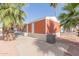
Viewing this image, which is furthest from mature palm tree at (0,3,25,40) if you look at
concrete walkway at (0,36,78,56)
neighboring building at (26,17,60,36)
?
concrete walkway at (0,36,78,56)

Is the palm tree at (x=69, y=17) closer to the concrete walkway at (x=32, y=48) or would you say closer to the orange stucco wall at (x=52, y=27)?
the orange stucco wall at (x=52, y=27)

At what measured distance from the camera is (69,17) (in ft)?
10.5

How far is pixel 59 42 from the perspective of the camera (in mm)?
3434

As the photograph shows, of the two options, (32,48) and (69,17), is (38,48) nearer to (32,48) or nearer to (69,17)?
(32,48)

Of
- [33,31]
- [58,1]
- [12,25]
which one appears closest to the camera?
[58,1]

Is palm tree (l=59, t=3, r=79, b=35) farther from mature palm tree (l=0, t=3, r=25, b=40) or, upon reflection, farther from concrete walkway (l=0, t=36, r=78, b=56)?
mature palm tree (l=0, t=3, r=25, b=40)

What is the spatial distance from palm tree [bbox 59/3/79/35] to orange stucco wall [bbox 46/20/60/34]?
14cm

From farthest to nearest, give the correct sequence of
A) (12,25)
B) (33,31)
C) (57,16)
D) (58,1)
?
(12,25) < (33,31) < (57,16) < (58,1)

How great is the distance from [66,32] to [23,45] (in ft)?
3.10

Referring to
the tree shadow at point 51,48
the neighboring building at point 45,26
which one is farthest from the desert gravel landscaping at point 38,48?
the neighboring building at point 45,26

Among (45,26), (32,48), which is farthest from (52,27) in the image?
(32,48)

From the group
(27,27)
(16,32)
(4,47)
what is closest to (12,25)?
(16,32)

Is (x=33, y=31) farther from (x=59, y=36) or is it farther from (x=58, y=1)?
(x=58, y=1)

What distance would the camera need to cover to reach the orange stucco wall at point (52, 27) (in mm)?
3311
